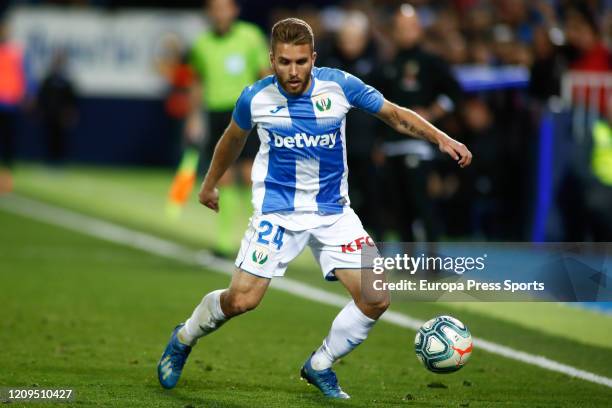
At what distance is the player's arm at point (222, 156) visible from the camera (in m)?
7.00

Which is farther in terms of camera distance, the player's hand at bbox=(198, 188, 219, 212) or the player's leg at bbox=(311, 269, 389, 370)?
the player's hand at bbox=(198, 188, 219, 212)

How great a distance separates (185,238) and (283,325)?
5.81 metres

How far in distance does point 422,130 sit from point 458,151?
0.28 m

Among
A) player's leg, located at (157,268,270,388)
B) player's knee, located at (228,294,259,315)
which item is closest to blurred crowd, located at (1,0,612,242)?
player's leg, located at (157,268,270,388)

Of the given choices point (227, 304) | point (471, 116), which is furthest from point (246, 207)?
point (227, 304)

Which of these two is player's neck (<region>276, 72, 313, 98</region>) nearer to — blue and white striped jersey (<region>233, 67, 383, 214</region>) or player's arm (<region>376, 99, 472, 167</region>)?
blue and white striped jersey (<region>233, 67, 383, 214</region>)

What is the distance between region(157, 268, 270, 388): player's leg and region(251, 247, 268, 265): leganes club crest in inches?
3.2

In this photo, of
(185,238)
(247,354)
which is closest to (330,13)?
(185,238)

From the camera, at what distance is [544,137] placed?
13719 millimetres

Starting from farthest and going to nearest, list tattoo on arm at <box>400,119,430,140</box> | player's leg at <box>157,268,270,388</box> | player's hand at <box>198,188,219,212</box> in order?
player's hand at <box>198,188,219,212</box>
player's leg at <box>157,268,270,388</box>
tattoo on arm at <box>400,119,430,140</box>

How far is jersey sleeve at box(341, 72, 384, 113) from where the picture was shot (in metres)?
6.85

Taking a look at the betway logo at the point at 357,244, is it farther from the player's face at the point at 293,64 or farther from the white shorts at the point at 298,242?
the player's face at the point at 293,64

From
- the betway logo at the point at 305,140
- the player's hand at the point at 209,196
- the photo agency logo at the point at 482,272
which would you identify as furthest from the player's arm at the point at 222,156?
the photo agency logo at the point at 482,272

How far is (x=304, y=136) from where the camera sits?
6883 mm
